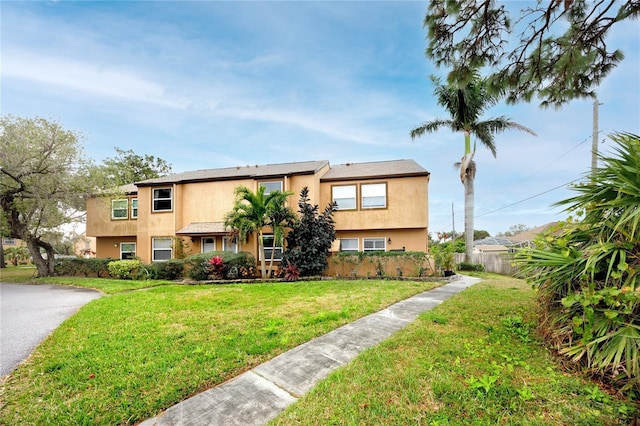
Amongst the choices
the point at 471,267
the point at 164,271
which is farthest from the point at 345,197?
the point at 164,271

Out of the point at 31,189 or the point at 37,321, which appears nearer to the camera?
the point at 37,321

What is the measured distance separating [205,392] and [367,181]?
43.3ft

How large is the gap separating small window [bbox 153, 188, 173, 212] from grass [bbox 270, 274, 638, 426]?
1619cm

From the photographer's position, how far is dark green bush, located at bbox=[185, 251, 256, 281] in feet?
43.2

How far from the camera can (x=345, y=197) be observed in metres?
15.5

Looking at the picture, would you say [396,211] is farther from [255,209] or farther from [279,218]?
[255,209]

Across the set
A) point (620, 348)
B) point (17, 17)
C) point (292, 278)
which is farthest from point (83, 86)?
point (620, 348)

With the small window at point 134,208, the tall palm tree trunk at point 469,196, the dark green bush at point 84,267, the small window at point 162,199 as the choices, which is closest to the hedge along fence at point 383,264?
the tall palm tree trunk at point 469,196

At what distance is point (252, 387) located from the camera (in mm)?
3262

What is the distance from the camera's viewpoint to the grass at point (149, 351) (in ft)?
9.91

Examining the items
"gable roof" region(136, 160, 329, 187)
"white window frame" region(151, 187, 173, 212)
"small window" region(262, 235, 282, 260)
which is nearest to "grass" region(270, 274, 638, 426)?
"small window" region(262, 235, 282, 260)

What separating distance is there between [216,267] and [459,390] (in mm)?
11912

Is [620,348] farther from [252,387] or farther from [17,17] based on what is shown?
[17,17]

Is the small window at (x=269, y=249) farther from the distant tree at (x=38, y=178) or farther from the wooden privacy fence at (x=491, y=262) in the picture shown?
the wooden privacy fence at (x=491, y=262)
